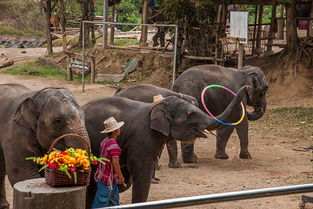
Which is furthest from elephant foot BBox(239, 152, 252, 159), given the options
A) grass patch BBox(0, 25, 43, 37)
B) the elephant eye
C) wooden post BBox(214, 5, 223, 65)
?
grass patch BBox(0, 25, 43, 37)

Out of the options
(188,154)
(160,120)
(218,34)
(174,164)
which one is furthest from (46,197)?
(218,34)

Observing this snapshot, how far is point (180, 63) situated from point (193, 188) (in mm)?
10588

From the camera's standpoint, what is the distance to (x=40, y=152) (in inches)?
301

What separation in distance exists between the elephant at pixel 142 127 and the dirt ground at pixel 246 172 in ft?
3.73

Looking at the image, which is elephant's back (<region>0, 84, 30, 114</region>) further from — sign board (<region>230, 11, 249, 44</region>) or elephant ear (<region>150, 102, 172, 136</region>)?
sign board (<region>230, 11, 249, 44</region>)

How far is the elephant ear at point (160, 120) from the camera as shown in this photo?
781 centimetres

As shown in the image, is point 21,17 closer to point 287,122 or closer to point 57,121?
point 287,122

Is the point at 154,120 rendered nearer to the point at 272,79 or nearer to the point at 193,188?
the point at 193,188

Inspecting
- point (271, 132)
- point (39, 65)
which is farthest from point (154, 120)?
point (39, 65)

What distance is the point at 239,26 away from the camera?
16.9m

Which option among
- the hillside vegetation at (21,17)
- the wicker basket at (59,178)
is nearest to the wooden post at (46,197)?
the wicker basket at (59,178)

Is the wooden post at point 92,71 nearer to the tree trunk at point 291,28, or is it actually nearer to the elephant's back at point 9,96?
the tree trunk at point 291,28

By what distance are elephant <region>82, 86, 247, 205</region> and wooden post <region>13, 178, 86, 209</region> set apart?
7.63 feet

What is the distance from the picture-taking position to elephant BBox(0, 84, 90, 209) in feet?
24.3
